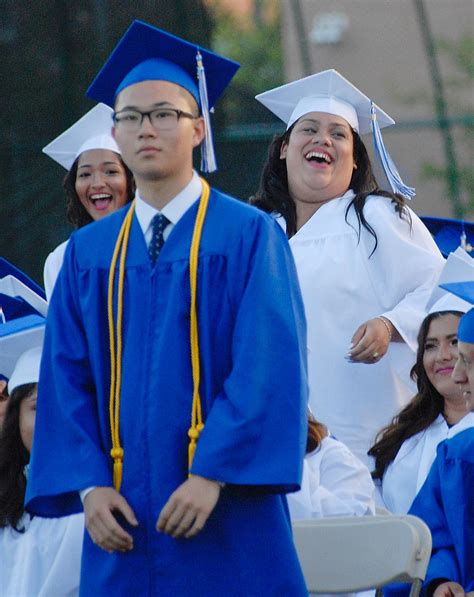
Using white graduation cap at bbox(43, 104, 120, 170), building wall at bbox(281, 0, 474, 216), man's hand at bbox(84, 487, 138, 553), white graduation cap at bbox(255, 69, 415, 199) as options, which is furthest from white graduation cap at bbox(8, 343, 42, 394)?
building wall at bbox(281, 0, 474, 216)

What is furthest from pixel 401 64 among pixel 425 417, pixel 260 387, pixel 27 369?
pixel 260 387

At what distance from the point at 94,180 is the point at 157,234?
7.82 feet

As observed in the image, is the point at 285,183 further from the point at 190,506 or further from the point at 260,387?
the point at 190,506

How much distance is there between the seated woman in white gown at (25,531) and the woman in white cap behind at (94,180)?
1.27m

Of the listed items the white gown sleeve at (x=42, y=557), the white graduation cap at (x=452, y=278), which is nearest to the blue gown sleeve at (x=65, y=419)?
the white gown sleeve at (x=42, y=557)

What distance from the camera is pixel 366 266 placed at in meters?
5.22

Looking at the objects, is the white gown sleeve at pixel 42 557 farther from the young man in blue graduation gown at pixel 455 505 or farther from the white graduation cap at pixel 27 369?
the young man in blue graduation gown at pixel 455 505

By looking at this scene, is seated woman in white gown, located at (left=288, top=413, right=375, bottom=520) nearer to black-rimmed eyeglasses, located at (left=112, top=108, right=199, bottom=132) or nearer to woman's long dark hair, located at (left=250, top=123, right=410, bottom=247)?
woman's long dark hair, located at (left=250, top=123, right=410, bottom=247)

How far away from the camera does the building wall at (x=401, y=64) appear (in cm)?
1120

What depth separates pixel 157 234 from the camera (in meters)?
3.33

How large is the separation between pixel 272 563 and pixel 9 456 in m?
1.26

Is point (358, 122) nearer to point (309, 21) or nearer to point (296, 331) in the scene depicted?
point (296, 331)

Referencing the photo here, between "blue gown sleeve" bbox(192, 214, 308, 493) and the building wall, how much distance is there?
24.5ft

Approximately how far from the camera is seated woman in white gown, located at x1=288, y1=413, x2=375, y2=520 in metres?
4.37
